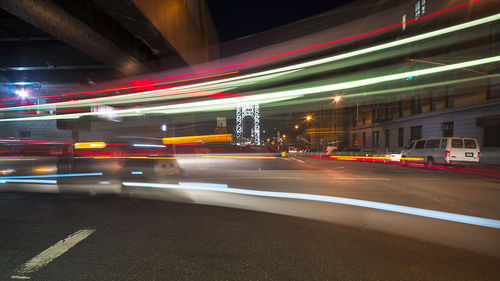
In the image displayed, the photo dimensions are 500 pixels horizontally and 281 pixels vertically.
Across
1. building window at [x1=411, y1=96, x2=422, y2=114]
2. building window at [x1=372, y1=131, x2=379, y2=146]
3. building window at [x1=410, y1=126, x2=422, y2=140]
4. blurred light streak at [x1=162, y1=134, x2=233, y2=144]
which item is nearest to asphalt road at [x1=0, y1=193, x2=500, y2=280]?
blurred light streak at [x1=162, y1=134, x2=233, y2=144]

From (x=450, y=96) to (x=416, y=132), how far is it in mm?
5928

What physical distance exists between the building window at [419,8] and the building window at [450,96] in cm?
919

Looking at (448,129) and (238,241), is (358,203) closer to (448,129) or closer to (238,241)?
(238,241)

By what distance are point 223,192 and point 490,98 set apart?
23.4 meters

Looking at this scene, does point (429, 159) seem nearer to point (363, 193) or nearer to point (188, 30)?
point (363, 193)

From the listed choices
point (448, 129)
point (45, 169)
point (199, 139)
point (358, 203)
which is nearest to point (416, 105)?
point (448, 129)

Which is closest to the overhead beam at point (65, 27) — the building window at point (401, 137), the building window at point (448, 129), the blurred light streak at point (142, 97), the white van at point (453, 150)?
the blurred light streak at point (142, 97)

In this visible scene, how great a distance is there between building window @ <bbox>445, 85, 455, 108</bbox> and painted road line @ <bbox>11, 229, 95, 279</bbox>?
28.9m

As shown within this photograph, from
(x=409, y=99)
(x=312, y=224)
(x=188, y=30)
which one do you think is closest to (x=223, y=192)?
(x=312, y=224)

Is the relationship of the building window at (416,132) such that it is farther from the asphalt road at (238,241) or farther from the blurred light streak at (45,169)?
the blurred light streak at (45,169)

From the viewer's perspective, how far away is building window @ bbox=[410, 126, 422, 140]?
26.0m

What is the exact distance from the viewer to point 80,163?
22.5 ft

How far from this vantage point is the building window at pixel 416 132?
1024 inches

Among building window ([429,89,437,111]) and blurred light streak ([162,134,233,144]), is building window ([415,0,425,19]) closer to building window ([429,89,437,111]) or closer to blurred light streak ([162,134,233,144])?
building window ([429,89,437,111])
